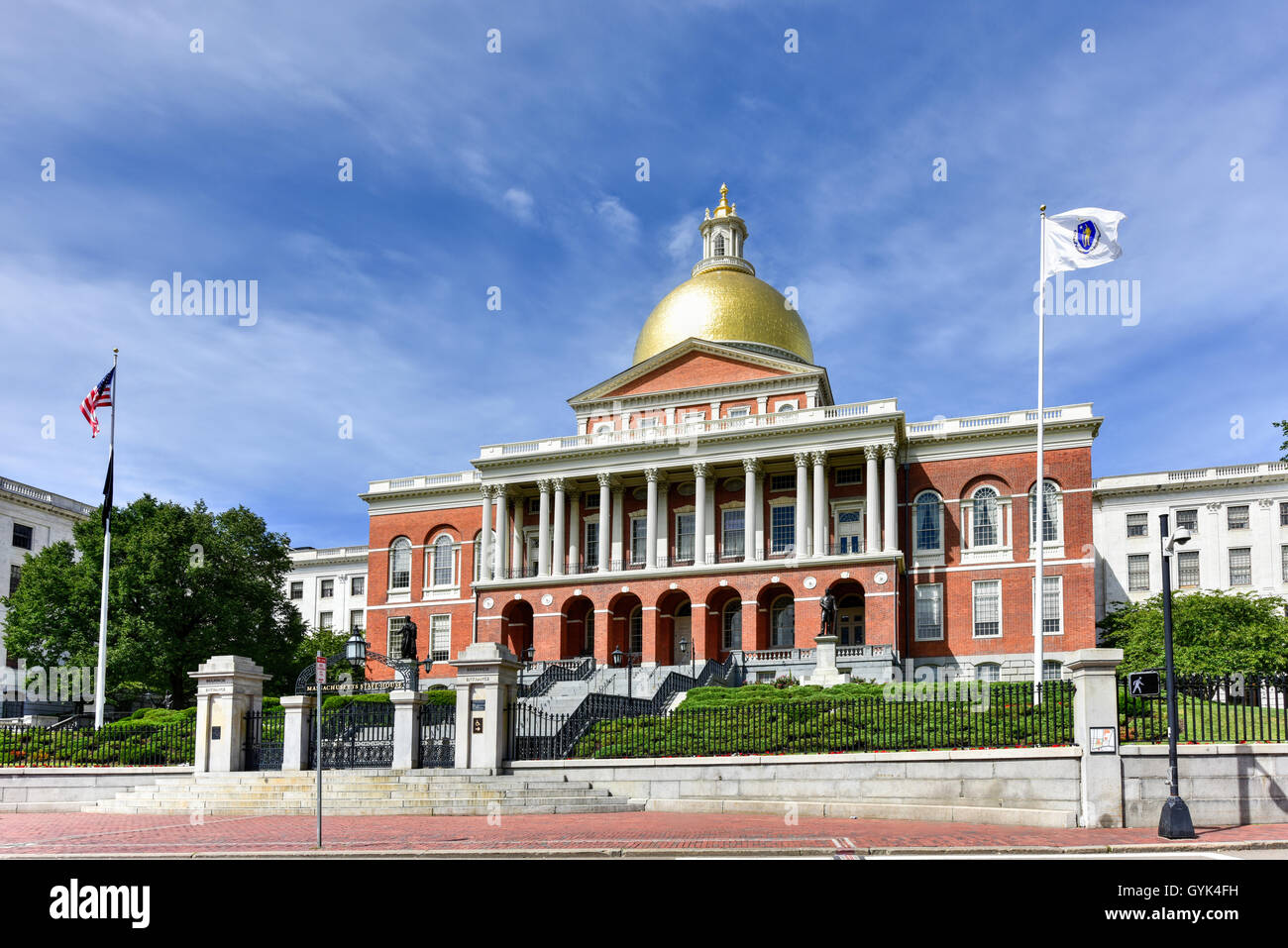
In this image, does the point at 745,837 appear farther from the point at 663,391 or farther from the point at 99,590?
the point at 663,391

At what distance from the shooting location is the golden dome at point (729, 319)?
212 feet

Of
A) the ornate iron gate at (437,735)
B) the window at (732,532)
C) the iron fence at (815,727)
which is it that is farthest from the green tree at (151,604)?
the iron fence at (815,727)

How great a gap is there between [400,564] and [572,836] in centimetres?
4962

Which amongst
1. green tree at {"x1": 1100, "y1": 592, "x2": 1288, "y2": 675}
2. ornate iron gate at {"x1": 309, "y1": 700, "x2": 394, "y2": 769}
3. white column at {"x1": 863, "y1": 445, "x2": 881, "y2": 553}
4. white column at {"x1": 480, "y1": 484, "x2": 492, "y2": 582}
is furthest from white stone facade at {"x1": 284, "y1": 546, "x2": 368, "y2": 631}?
ornate iron gate at {"x1": 309, "y1": 700, "x2": 394, "y2": 769}

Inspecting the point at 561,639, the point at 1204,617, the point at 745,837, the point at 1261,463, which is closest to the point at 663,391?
the point at 561,639

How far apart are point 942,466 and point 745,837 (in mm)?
40671

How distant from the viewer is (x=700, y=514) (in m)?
56.9

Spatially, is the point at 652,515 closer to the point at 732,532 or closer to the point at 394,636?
the point at 732,532

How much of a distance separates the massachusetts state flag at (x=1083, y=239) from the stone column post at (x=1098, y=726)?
54.3ft

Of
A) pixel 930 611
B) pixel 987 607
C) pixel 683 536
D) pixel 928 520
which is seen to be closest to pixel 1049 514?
pixel 987 607

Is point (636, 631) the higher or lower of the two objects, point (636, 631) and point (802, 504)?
the lower

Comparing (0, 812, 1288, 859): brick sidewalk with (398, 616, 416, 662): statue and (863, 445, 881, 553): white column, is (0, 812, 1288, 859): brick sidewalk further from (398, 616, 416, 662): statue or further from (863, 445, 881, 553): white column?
(863, 445, 881, 553): white column

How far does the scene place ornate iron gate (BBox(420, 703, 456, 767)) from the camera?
83.8ft

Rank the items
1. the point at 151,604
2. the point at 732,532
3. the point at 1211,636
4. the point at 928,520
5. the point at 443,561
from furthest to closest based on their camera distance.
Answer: the point at 443,561, the point at 732,532, the point at 928,520, the point at 1211,636, the point at 151,604
